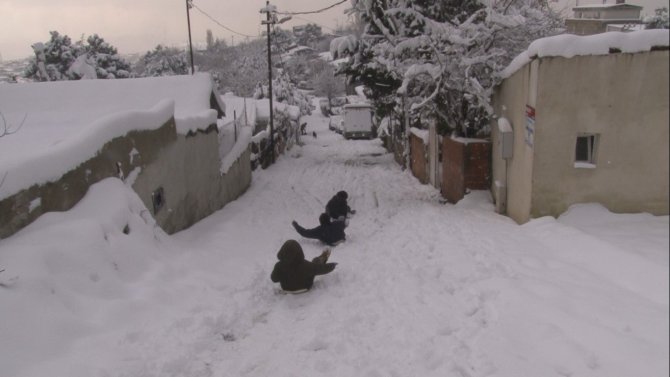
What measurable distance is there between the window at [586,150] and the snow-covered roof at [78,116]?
227 inches

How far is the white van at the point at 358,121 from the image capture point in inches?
1487

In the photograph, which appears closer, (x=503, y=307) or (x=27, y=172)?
(x=503, y=307)

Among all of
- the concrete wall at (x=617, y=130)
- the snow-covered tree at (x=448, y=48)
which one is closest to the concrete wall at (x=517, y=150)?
the snow-covered tree at (x=448, y=48)

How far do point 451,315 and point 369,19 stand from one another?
34.2ft

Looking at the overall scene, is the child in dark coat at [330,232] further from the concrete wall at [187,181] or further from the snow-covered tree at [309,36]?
the snow-covered tree at [309,36]

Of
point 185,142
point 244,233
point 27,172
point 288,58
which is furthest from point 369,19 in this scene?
point 288,58

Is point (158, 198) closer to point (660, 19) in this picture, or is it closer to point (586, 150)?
point (586, 150)

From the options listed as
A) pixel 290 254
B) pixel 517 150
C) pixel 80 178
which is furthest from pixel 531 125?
pixel 80 178

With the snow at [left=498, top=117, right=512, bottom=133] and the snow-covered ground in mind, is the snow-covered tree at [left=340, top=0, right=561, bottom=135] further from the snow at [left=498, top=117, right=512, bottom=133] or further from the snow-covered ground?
the snow-covered ground

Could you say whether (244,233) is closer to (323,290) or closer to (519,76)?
(323,290)

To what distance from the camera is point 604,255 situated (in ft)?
4.91

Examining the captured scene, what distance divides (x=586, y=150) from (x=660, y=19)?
2.22ft

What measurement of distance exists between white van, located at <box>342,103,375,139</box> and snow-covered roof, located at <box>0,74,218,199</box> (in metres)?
20.7

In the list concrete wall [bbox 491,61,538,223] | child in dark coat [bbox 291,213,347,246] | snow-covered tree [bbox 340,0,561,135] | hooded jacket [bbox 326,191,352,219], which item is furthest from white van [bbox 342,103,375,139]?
child in dark coat [bbox 291,213,347,246]
